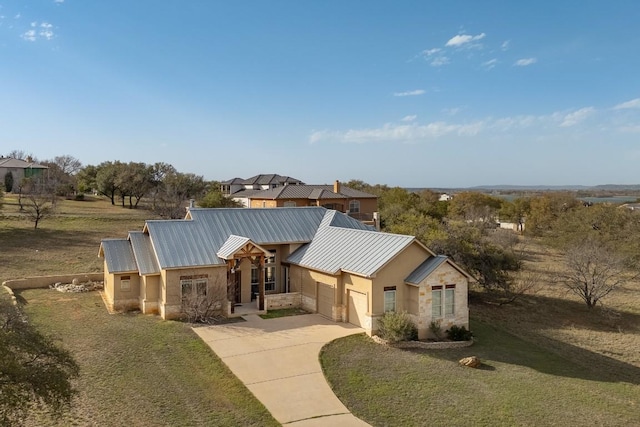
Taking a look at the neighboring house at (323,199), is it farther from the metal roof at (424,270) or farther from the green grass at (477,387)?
the green grass at (477,387)

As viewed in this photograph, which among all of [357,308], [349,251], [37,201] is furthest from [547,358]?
[37,201]

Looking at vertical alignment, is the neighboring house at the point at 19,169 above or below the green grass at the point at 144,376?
above

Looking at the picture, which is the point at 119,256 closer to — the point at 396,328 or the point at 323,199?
the point at 396,328

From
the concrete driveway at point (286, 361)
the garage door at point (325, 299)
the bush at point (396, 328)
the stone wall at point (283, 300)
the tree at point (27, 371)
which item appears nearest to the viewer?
the tree at point (27, 371)

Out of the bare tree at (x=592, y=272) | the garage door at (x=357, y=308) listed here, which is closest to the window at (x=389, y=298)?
the garage door at (x=357, y=308)

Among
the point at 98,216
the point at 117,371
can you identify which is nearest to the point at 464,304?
the point at 117,371

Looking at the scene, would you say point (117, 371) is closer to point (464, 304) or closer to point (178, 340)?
point (178, 340)

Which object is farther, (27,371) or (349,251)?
(349,251)
